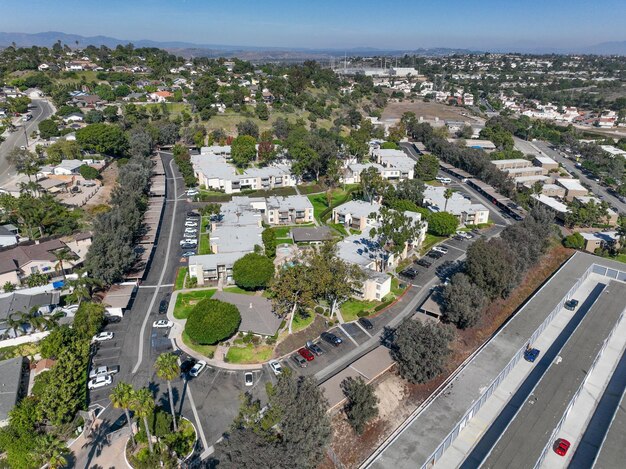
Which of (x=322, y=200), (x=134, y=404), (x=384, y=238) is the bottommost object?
(x=322, y=200)

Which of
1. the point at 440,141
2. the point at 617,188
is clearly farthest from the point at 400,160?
the point at 617,188

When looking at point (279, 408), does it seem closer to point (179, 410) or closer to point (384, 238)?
point (179, 410)

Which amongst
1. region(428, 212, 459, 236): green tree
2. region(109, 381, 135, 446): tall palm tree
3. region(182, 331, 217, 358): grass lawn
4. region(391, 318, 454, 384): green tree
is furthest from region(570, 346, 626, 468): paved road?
region(109, 381, 135, 446): tall palm tree

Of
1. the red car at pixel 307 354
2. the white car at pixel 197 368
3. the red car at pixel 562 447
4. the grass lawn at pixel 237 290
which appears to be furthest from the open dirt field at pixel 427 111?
the red car at pixel 562 447

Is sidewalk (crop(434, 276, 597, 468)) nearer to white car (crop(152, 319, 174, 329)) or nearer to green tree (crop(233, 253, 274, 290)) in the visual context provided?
green tree (crop(233, 253, 274, 290))

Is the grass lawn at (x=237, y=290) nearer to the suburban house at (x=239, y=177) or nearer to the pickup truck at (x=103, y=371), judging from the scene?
the pickup truck at (x=103, y=371)

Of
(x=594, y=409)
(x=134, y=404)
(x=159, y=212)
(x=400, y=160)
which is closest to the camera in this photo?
(x=134, y=404)

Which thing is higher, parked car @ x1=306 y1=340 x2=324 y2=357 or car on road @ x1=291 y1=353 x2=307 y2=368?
car on road @ x1=291 y1=353 x2=307 y2=368
